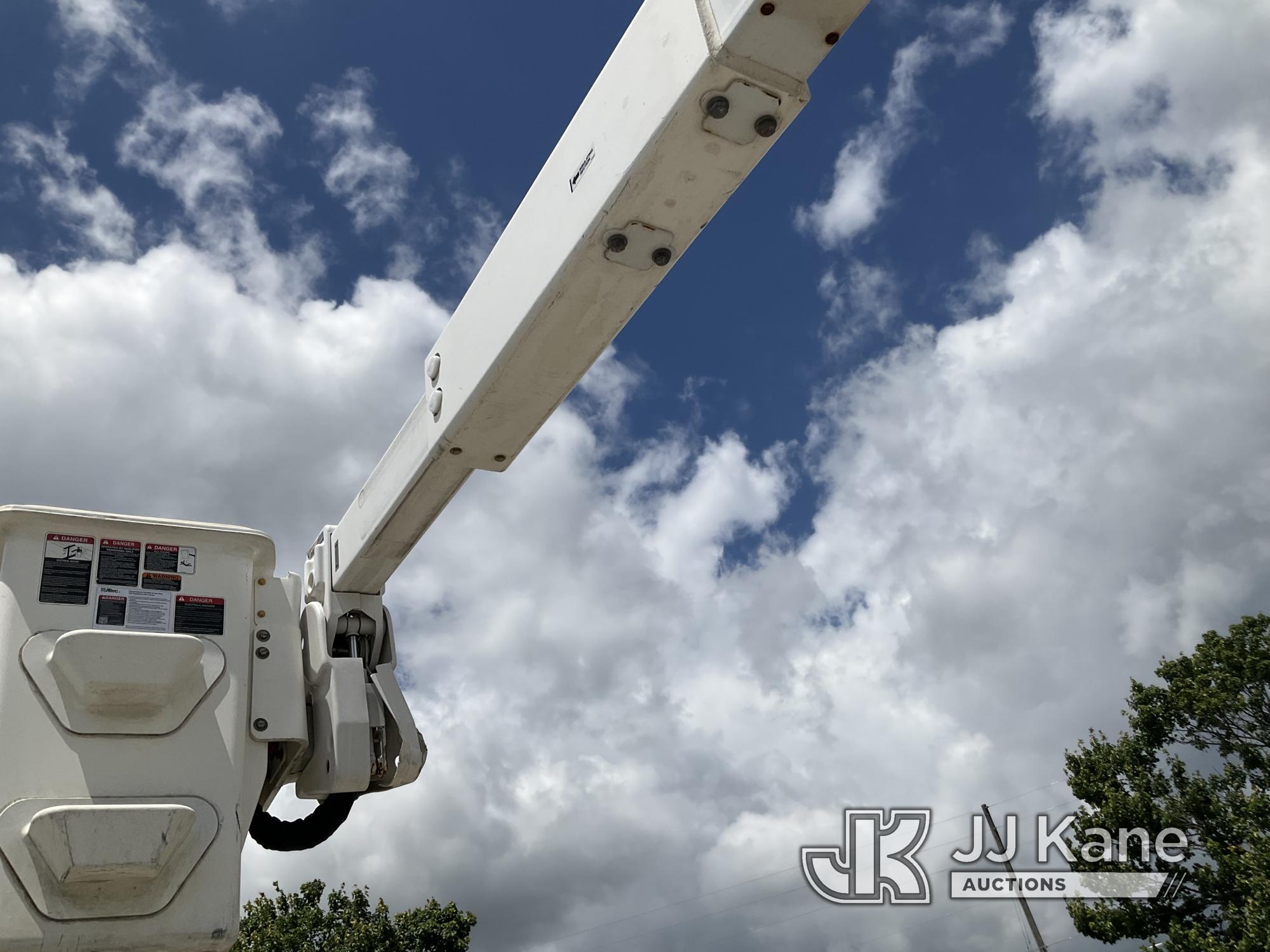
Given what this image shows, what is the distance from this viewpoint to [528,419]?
13.0 feet

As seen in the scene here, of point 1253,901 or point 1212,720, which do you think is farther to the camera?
point 1212,720

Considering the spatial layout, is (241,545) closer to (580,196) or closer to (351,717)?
(351,717)

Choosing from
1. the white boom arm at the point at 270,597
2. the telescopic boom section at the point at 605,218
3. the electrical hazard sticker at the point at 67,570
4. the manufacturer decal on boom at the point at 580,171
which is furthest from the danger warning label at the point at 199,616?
the manufacturer decal on boom at the point at 580,171

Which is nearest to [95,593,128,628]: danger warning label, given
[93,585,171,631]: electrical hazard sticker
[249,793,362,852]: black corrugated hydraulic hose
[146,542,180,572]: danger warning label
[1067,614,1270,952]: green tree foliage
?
[93,585,171,631]: electrical hazard sticker

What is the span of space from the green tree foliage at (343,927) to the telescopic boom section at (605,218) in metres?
17.9

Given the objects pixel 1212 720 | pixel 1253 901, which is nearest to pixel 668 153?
pixel 1253 901

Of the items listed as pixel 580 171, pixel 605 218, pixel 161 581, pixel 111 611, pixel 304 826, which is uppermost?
pixel 580 171

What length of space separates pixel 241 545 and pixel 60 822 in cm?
120

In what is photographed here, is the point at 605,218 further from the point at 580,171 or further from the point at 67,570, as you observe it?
the point at 67,570

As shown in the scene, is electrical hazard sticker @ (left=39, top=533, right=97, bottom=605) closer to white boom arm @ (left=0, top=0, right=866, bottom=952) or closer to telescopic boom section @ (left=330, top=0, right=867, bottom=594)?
white boom arm @ (left=0, top=0, right=866, bottom=952)

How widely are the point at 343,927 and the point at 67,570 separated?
18.6 metres

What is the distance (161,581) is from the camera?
3.91 meters

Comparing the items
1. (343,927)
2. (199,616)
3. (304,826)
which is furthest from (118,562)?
(343,927)

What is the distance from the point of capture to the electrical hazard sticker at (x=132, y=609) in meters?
3.76
